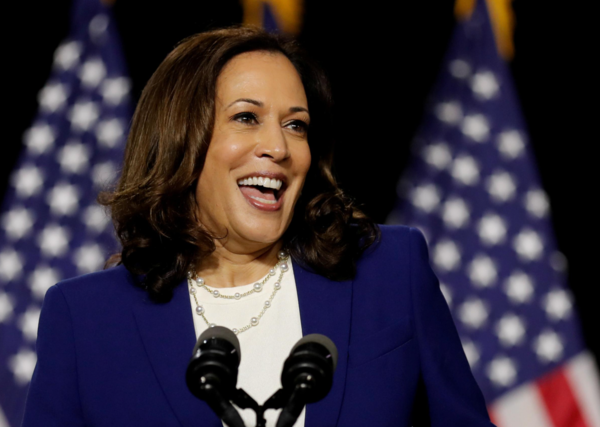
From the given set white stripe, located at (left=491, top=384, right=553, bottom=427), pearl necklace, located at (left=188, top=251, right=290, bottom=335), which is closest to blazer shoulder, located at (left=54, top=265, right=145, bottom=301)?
pearl necklace, located at (left=188, top=251, right=290, bottom=335)

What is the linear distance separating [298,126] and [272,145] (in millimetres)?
128

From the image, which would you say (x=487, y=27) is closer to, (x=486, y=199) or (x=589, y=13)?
(x=589, y=13)

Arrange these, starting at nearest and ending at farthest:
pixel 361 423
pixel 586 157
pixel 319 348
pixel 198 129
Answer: pixel 319 348
pixel 361 423
pixel 198 129
pixel 586 157

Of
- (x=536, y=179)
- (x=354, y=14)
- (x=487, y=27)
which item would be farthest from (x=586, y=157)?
(x=354, y=14)

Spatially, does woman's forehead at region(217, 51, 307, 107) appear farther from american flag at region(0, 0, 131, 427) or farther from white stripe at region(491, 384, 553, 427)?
white stripe at region(491, 384, 553, 427)

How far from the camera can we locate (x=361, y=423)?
52.7 inches

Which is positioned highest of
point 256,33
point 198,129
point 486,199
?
point 256,33

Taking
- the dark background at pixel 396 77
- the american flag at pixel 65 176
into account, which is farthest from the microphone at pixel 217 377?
the american flag at pixel 65 176

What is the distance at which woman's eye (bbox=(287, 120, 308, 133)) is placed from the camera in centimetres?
155

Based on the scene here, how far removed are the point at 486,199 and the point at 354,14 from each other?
41.2 inches

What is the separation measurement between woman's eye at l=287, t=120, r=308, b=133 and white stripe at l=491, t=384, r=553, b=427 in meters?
2.01

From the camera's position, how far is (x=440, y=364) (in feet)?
4.64

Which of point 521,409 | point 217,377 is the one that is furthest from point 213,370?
point 521,409

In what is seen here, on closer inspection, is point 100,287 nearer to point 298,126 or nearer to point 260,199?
point 260,199
